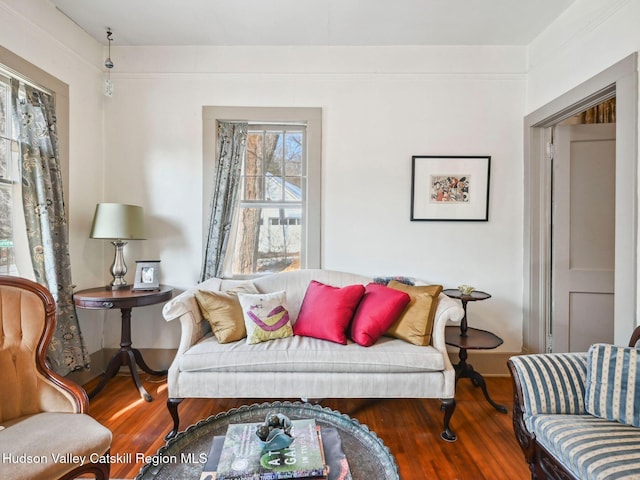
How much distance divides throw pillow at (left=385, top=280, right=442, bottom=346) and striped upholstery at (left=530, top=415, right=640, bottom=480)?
713 millimetres

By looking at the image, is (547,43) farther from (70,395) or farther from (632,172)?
(70,395)

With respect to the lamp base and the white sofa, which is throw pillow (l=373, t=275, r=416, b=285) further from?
the lamp base

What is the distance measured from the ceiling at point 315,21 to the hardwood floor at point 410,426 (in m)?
2.93

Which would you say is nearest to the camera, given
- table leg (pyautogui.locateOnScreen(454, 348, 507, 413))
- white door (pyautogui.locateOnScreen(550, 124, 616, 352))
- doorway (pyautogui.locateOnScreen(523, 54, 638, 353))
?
doorway (pyautogui.locateOnScreen(523, 54, 638, 353))

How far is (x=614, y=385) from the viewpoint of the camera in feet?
4.63

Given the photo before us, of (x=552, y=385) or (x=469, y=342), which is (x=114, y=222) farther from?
(x=552, y=385)

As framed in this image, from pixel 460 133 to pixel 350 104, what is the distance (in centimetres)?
103

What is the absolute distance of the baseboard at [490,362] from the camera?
2.82 meters

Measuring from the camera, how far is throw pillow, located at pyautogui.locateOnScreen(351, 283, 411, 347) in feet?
6.77

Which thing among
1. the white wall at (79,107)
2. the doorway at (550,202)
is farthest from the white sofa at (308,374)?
the white wall at (79,107)

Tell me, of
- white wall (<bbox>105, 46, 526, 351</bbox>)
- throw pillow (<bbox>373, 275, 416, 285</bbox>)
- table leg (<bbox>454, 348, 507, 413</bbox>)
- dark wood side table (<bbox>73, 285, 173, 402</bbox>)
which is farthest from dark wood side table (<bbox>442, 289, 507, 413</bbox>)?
dark wood side table (<bbox>73, 285, 173, 402</bbox>)

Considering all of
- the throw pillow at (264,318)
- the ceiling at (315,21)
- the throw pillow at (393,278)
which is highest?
the ceiling at (315,21)

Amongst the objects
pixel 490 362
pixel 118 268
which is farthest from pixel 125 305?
pixel 490 362

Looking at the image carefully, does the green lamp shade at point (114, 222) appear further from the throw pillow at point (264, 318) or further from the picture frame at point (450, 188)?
the picture frame at point (450, 188)
